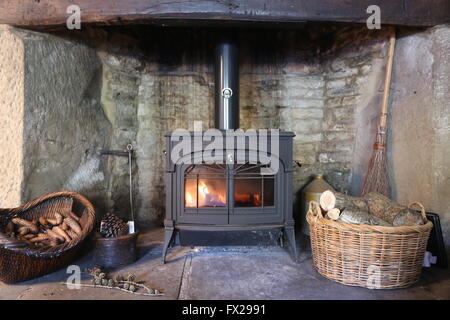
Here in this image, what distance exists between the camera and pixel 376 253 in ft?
4.74

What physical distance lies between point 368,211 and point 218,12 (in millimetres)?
1511

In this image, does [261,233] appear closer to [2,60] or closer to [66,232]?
[66,232]

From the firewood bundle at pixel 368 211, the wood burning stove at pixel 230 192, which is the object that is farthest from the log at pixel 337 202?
the wood burning stove at pixel 230 192

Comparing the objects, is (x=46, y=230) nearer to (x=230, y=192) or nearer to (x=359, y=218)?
(x=230, y=192)

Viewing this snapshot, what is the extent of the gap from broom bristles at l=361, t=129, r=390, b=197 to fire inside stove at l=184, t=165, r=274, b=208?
79cm

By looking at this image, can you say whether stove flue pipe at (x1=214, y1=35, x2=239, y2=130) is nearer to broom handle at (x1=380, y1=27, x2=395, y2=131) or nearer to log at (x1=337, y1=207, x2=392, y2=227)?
log at (x1=337, y1=207, x2=392, y2=227)

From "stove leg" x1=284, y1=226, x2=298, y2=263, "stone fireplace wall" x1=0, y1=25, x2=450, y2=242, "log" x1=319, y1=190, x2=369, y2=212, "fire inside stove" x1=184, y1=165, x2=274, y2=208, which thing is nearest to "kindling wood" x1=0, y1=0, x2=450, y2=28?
"stone fireplace wall" x1=0, y1=25, x2=450, y2=242

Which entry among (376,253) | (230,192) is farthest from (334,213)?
(230,192)

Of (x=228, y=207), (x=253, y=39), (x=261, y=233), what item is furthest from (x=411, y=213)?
(x=253, y=39)

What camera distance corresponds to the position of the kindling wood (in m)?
1.76

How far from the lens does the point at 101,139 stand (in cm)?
238

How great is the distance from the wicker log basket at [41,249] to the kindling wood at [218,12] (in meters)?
1.14

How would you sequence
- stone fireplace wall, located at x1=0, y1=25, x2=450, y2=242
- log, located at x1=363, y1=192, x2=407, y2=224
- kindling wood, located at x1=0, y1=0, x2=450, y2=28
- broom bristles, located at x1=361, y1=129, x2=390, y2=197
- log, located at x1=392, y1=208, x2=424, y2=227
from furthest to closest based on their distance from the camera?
broom bristles, located at x1=361, y1=129, x2=390, y2=197 → stone fireplace wall, located at x1=0, y1=25, x2=450, y2=242 → kindling wood, located at x1=0, y1=0, x2=450, y2=28 → log, located at x1=363, y1=192, x2=407, y2=224 → log, located at x1=392, y1=208, x2=424, y2=227

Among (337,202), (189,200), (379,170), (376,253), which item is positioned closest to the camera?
(376,253)
